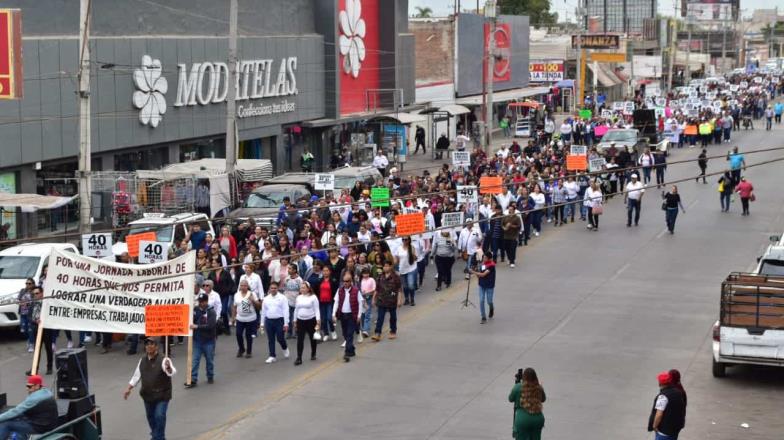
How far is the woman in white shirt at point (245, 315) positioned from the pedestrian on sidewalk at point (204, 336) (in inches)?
47.1

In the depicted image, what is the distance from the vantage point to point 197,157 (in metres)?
41.2

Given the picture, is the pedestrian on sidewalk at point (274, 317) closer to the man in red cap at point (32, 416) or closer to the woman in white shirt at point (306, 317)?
the woman in white shirt at point (306, 317)

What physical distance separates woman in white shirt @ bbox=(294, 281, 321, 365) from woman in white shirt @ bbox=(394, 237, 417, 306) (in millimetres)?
4407

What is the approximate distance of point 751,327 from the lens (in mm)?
17984

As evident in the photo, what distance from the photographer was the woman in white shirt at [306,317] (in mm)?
19422

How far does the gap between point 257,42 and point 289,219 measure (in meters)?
15.8

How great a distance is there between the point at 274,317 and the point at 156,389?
437 cm

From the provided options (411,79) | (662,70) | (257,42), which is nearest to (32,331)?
(257,42)

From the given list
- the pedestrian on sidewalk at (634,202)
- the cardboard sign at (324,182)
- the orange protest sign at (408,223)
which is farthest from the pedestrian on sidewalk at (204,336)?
the pedestrian on sidewalk at (634,202)

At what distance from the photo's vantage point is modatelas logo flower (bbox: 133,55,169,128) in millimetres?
36031

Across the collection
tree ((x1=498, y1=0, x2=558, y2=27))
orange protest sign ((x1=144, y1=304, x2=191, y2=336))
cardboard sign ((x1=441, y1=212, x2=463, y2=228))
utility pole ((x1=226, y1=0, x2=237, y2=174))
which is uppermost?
tree ((x1=498, y1=0, x2=558, y2=27))

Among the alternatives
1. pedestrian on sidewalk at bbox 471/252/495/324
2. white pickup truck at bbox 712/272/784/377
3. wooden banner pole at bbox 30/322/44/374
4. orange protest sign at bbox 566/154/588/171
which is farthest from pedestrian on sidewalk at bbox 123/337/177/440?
orange protest sign at bbox 566/154/588/171

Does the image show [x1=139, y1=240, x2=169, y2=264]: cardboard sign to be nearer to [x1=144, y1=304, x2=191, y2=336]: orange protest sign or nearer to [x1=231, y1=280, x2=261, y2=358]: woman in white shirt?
[x1=231, y1=280, x2=261, y2=358]: woman in white shirt

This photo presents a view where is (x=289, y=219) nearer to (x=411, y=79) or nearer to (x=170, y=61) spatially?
(x=170, y=61)
